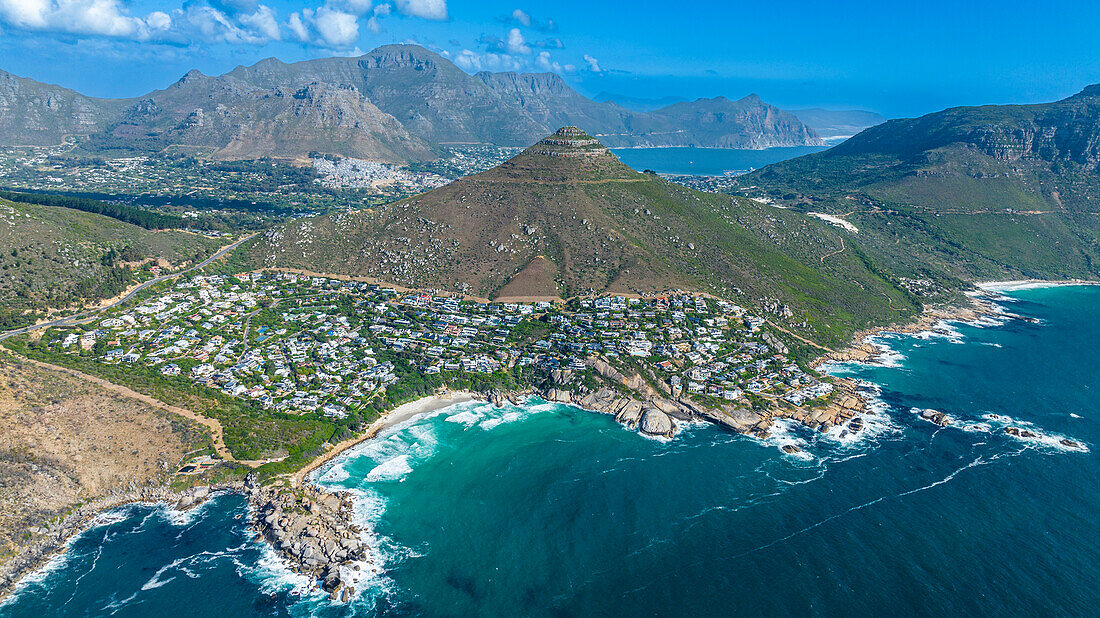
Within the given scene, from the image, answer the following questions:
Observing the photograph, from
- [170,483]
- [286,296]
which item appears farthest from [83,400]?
[286,296]

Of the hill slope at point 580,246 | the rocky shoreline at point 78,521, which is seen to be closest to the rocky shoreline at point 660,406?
the hill slope at point 580,246

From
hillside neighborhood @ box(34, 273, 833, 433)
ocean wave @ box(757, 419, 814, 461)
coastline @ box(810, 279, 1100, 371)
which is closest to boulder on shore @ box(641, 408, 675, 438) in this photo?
hillside neighborhood @ box(34, 273, 833, 433)

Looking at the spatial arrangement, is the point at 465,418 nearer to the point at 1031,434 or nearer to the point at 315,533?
the point at 315,533

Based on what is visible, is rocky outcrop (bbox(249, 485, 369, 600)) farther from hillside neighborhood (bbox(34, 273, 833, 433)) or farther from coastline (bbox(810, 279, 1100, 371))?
coastline (bbox(810, 279, 1100, 371))

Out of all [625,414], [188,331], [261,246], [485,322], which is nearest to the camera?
[625,414]

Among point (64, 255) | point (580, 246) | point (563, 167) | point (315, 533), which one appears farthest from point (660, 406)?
point (64, 255)

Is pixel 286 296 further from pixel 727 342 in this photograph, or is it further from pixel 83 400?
pixel 727 342

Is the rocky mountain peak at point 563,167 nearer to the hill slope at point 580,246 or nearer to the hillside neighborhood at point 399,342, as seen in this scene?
the hill slope at point 580,246
